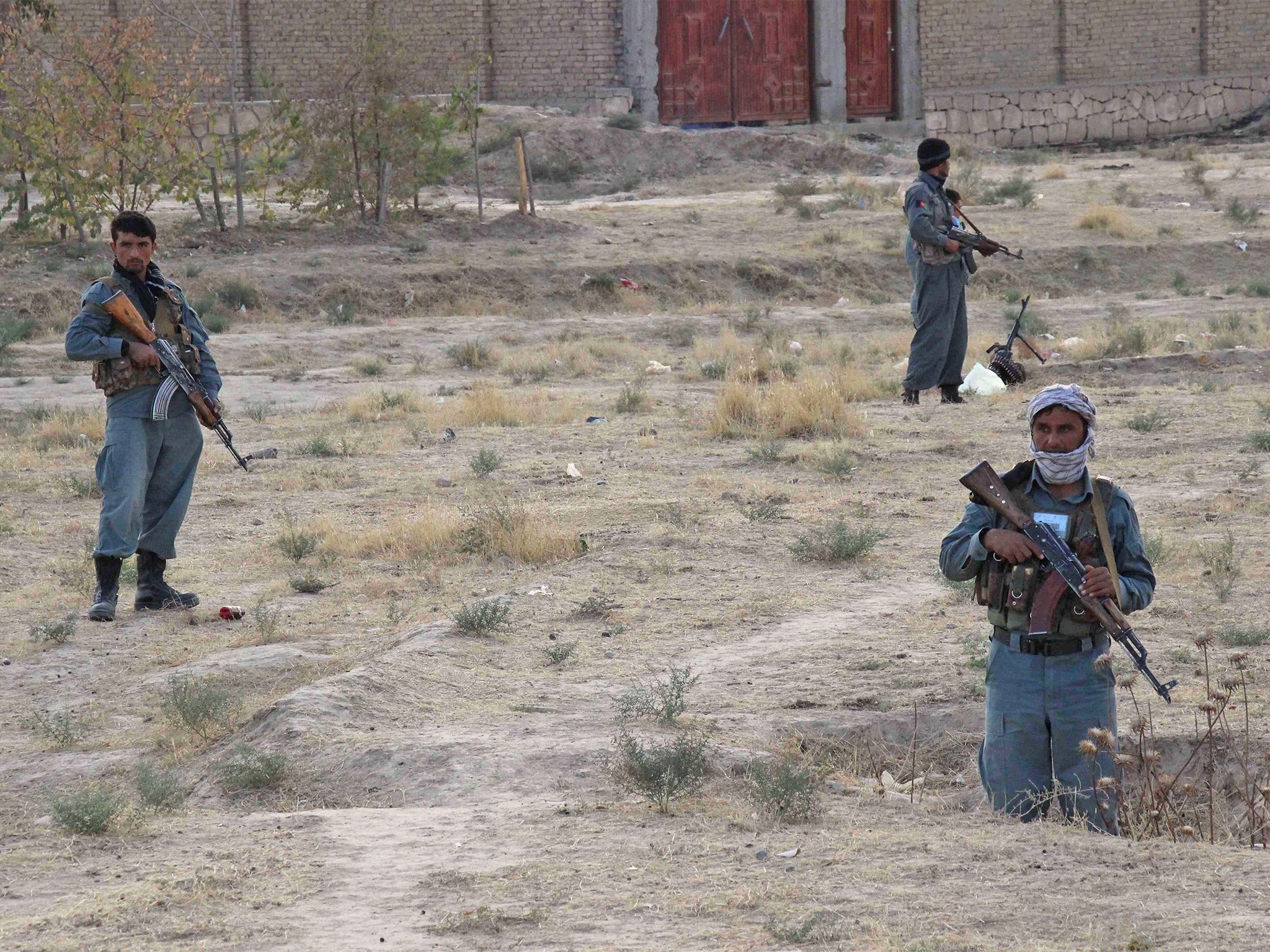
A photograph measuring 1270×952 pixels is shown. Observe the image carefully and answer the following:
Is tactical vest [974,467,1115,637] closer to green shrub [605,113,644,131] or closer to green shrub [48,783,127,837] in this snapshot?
green shrub [48,783,127,837]

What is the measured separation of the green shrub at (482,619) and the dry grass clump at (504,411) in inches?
202

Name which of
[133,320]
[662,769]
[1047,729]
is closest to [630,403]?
[133,320]

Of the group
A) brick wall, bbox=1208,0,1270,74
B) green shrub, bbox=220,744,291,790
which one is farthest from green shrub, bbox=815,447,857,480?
brick wall, bbox=1208,0,1270,74

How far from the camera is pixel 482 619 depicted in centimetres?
625

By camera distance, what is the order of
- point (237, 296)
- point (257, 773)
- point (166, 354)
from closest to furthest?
point (257, 773) → point (166, 354) → point (237, 296)

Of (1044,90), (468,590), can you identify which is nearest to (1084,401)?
(468,590)

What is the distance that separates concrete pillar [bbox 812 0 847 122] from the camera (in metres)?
27.5

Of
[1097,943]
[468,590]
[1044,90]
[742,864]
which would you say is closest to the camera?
[1097,943]

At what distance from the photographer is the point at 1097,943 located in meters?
3.21

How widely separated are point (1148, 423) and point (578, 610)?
498cm

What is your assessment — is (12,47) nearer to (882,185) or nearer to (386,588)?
(882,185)

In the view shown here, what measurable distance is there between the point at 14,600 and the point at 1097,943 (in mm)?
5406

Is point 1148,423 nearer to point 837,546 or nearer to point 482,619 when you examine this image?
point 837,546

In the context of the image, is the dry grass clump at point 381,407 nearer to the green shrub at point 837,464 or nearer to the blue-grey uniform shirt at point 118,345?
the green shrub at point 837,464
